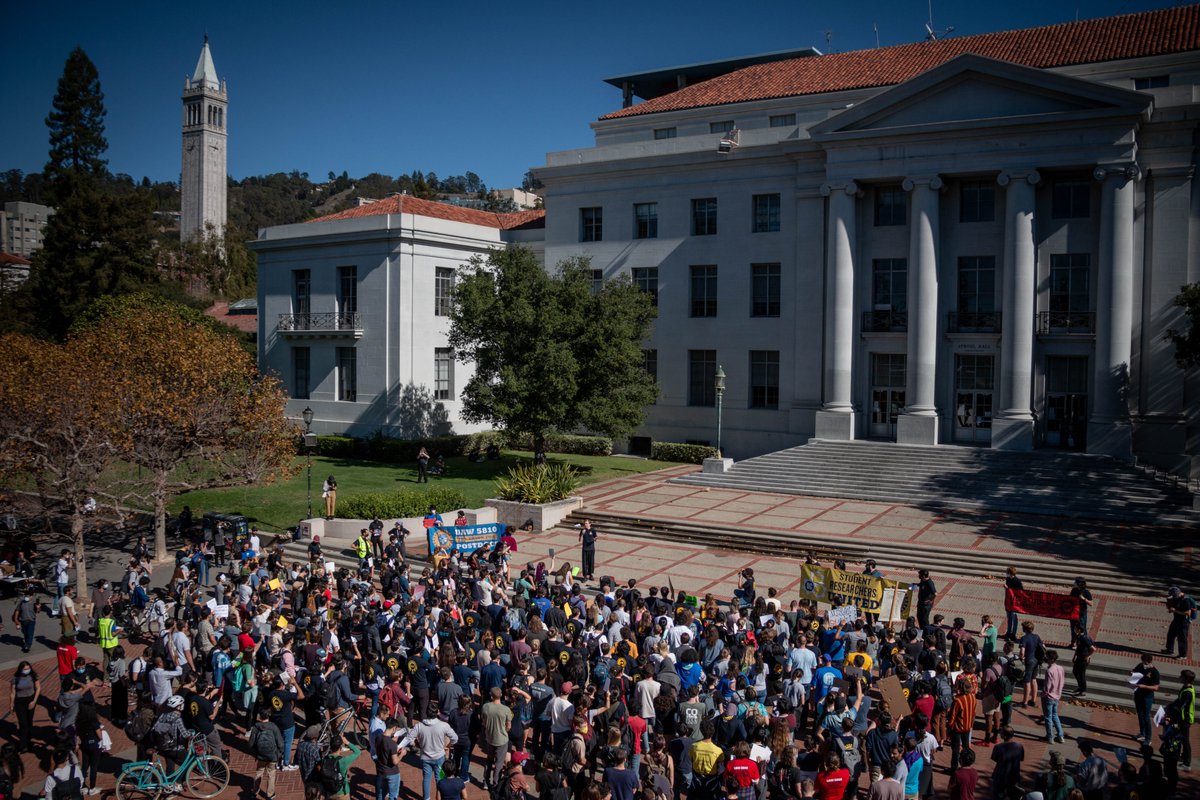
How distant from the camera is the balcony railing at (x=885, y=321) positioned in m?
39.7

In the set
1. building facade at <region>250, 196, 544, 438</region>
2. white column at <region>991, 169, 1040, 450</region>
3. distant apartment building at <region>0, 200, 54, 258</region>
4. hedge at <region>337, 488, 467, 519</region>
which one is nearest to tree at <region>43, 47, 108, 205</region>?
Result: building facade at <region>250, 196, 544, 438</region>

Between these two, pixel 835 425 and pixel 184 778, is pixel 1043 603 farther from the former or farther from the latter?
pixel 835 425

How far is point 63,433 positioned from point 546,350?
16.6 meters

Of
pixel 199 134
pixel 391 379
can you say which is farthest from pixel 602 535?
pixel 199 134

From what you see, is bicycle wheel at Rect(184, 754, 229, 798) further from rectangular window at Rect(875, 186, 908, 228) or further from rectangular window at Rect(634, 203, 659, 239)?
rectangular window at Rect(634, 203, 659, 239)

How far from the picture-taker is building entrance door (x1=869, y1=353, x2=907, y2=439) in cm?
Answer: 4022

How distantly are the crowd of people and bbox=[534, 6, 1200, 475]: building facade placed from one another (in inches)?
830

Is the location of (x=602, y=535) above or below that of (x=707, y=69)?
below

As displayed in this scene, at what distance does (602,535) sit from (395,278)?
2197 cm

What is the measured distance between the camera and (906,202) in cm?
3969

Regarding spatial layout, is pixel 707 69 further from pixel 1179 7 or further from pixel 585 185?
pixel 1179 7

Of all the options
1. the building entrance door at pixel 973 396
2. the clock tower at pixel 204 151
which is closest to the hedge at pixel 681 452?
the building entrance door at pixel 973 396

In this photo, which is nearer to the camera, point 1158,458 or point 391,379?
point 1158,458

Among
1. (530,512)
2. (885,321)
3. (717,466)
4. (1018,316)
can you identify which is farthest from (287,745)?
(885,321)
